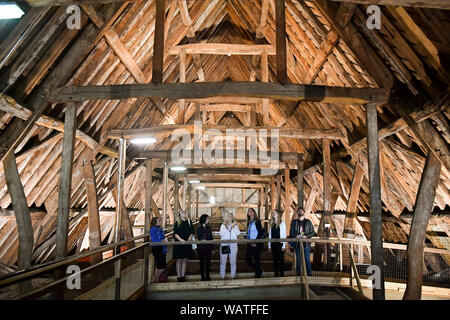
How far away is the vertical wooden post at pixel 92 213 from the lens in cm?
723

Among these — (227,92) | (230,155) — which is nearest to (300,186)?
(230,155)

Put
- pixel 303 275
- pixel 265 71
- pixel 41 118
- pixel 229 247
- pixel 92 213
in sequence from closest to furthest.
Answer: pixel 41 118
pixel 303 275
pixel 229 247
pixel 92 213
pixel 265 71

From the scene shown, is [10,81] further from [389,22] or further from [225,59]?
[225,59]

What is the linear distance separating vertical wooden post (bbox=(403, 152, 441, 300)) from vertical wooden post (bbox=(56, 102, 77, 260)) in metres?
5.74

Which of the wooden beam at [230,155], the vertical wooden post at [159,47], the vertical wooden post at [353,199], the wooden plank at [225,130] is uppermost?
the vertical wooden post at [159,47]

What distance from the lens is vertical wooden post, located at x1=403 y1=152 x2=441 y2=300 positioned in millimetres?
5195

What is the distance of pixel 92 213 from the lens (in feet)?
24.4

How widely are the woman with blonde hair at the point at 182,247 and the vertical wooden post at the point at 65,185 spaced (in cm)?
201

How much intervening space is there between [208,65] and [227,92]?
21.4 feet

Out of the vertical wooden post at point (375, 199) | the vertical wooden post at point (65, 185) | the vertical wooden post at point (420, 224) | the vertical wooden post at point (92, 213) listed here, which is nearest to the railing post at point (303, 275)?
the vertical wooden post at point (375, 199)

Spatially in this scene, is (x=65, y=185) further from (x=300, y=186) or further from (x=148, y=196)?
(x=300, y=186)

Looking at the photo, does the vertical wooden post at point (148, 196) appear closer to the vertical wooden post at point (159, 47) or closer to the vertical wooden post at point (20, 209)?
the vertical wooden post at point (20, 209)

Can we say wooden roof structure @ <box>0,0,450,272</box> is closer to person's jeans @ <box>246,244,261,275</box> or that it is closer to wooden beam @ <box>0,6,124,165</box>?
wooden beam @ <box>0,6,124,165</box>

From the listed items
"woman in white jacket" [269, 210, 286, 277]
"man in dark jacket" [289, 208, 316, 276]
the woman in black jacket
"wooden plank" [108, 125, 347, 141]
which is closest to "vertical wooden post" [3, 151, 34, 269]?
"wooden plank" [108, 125, 347, 141]
